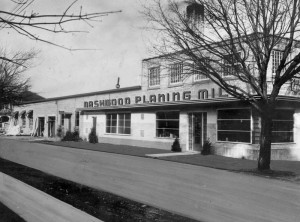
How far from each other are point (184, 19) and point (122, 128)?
15736 mm

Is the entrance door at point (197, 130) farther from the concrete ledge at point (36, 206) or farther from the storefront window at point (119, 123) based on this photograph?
the concrete ledge at point (36, 206)

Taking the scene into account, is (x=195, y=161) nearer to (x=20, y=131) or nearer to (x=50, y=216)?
(x=50, y=216)

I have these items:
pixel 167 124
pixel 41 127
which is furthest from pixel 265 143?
pixel 41 127

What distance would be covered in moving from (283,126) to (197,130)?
16.2ft

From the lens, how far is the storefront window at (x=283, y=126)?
19359 mm

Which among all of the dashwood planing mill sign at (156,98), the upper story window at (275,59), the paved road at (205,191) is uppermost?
the upper story window at (275,59)

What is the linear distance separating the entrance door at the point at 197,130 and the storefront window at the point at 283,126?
157 inches

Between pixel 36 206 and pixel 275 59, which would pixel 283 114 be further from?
pixel 36 206

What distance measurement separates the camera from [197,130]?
22.5m

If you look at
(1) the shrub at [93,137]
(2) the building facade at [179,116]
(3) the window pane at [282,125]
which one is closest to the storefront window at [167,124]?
(2) the building facade at [179,116]

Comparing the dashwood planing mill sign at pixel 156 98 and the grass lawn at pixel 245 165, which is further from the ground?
the dashwood planing mill sign at pixel 156 98

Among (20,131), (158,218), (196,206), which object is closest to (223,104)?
(196,206)

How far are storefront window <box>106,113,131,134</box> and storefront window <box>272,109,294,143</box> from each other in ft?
40.1

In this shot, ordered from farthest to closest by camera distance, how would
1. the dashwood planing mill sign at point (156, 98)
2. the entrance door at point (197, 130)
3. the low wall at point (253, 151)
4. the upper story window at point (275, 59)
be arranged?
the dashwood planing mill sign at point (156, 98) < the entrance door at point (197, 130) < the upper story window at point (275, 59) < the low wall at point (253, 151)
